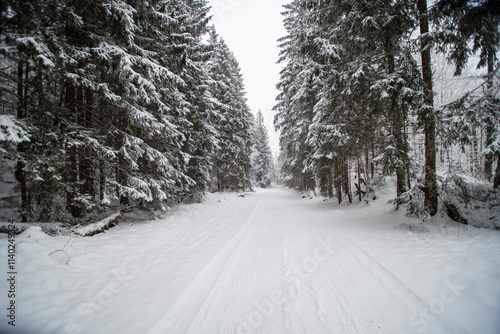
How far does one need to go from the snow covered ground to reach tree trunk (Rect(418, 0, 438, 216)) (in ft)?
3.17

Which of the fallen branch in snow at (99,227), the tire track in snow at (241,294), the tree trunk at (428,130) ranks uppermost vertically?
the tree trunk at (428,130)

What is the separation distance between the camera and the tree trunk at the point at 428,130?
5688 millimetres

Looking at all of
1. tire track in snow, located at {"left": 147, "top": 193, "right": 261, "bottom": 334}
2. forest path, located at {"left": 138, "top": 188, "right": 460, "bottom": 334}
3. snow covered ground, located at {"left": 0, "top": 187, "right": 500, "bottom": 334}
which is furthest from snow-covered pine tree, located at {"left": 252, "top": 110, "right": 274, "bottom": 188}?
tire track in snow, located at {"left": 147, "top": 193, "right": 261, "bottom": 334}

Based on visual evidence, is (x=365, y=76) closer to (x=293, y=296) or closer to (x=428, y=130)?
(x=428, y=130)

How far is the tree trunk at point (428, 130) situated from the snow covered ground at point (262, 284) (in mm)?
965

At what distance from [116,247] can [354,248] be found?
642cm

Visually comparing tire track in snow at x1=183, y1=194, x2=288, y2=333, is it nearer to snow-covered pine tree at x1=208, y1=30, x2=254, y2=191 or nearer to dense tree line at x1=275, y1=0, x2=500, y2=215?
dense tree line at x1=275, y1=0, x2=500, y2=215

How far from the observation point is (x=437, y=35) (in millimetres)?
5250

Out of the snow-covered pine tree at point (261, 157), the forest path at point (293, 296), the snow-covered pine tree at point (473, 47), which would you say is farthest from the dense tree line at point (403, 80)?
the snow-covered pine tree at point (261, 157)

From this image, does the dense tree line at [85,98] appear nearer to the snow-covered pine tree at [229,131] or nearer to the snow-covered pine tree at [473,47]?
the snow-covered pine tree at [473,47]

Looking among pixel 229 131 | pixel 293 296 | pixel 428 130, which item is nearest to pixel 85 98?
pixel 293 296

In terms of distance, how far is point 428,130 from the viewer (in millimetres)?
6055

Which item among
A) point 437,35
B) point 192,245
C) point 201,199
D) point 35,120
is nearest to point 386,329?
point 192,245

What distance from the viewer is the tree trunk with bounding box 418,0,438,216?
5.69 metres
